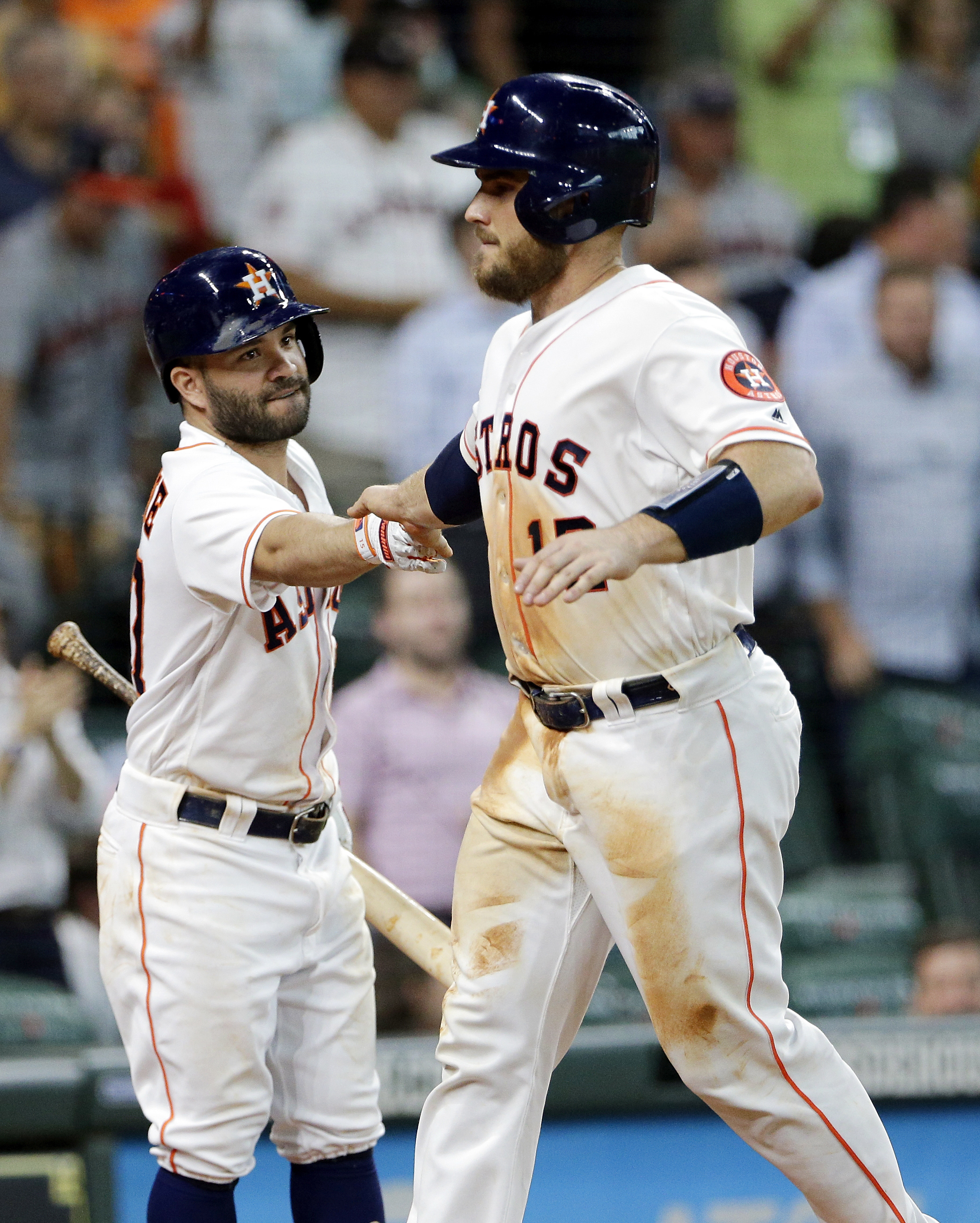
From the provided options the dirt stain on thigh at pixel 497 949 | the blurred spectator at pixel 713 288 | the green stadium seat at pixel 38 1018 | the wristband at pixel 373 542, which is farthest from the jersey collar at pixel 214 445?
A: the blurred spectator at pixel 713 288

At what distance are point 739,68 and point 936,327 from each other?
1672 mm

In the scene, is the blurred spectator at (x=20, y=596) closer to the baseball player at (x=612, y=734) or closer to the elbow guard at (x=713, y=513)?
the baseball player at (x=612, y=734)

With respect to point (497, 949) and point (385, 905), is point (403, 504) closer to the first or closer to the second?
point (497, 949)

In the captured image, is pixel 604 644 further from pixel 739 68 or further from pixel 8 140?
pixel 739 68

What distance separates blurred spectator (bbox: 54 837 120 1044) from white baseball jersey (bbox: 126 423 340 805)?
69.3 inches

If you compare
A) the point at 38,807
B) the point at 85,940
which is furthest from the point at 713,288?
the point at 85,940

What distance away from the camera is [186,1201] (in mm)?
2627

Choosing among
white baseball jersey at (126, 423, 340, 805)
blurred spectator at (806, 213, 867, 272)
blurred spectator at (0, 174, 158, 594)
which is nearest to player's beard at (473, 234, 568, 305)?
white baseball jersey at (126, 423, 340, 805)

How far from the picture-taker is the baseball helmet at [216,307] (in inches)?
103

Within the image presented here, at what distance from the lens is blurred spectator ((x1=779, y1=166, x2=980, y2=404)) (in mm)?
5746

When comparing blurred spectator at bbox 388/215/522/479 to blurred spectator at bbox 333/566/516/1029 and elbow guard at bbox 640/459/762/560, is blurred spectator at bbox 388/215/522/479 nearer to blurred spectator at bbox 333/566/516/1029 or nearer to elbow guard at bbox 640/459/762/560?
blurred spectator at bbox 333/566/516/1029

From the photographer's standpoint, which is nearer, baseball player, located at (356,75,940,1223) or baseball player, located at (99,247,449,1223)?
baseball player, located at (356,75,940,1223)

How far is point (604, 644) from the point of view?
2.49 m

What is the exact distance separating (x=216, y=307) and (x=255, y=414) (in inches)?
7.0
